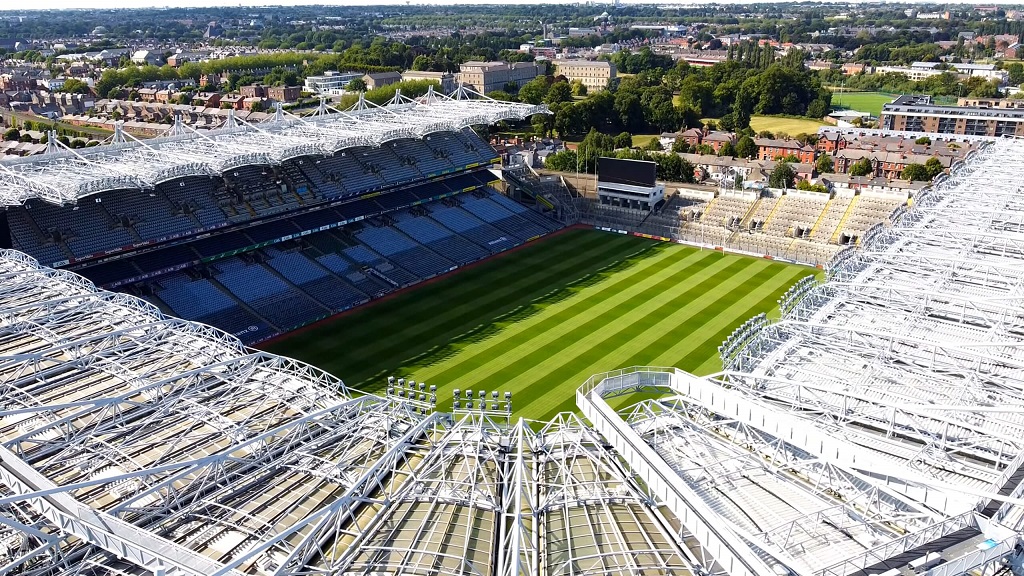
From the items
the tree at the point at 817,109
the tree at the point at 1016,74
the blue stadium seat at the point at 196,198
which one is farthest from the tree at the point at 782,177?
the tree at the point at 1016,74

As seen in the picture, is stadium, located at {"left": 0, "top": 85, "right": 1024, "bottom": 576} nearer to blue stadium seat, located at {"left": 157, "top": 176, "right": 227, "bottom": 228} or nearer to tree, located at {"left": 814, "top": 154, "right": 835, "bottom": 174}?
blue stadium seat, located at {"left": 157, "top": 176, "right": 227, "bottom": 228}

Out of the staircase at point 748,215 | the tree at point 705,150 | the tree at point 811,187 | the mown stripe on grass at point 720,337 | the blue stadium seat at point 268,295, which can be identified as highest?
the tree at point 705,150

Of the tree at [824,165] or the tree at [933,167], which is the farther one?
the tree at [824,165]

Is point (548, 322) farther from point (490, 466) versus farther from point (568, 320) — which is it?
point (490, 466)

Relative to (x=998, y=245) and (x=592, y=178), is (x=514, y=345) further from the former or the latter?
(x=592, y=178)

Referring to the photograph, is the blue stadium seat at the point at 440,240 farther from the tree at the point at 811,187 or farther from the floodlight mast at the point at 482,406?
the tree at the point at 811,187

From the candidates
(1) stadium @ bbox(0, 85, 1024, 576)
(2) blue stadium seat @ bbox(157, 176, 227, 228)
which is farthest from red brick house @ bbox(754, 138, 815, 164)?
(2) blue stadium seat @ bbox(157, 176, 227, 228)
